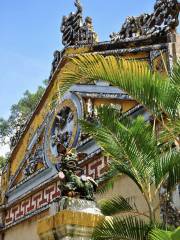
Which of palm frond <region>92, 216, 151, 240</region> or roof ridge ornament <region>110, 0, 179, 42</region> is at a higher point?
roof ridge ornament <region>110, 0, 179, 42</region>

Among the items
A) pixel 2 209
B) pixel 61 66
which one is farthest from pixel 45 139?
pixel 2 209

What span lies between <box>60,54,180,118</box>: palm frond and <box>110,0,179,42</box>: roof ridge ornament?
14.4 feet

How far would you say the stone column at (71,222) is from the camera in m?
4.88

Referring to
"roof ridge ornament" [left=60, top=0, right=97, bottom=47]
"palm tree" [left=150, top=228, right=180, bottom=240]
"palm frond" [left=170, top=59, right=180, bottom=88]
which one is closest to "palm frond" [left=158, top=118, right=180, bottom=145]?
"palm frond" [left=170, top=59, right=180, bottom=88]

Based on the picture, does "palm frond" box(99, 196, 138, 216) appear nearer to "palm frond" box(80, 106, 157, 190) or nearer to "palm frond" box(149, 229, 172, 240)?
"palm frond" box(80, 106, 157, 190)

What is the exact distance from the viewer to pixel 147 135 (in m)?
5.52

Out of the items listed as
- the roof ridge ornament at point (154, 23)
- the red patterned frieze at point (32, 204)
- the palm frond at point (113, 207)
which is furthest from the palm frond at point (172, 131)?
the red patterned frieze at point (32, 204)

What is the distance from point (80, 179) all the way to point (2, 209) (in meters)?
9.95

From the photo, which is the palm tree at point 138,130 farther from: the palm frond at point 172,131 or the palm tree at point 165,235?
the palm tree at point 165,235

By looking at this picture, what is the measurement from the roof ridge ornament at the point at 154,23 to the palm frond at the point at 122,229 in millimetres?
5616

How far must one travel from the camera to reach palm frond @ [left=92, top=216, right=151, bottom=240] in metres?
4.86

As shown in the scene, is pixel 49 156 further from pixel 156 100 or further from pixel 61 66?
pixel 156 100

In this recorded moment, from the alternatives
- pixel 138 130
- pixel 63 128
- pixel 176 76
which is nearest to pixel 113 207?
pixel 138 130

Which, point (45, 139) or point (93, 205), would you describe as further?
point (45, 139)
